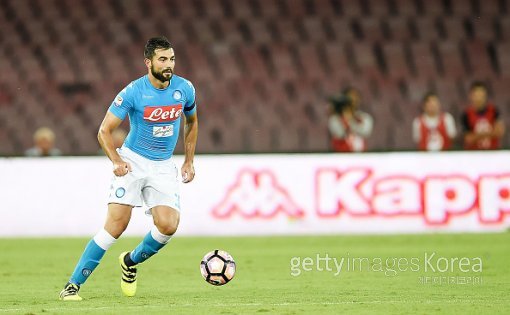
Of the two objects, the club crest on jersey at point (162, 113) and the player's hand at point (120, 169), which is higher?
the club crest on jersey at point (162, 113)

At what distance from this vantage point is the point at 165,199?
24.7 ft

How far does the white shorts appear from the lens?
7410mm

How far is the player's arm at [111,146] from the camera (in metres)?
7.11

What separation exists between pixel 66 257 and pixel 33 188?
8.26 feet

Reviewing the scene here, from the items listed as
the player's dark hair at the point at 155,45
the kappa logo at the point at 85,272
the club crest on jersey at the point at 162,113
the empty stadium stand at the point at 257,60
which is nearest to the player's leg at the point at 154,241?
the kappa logo at the point at 85,272

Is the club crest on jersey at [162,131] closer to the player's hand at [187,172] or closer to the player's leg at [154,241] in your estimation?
the player's hand at [187,172]

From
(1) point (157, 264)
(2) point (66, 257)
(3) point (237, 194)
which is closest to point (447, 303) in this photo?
(1) point (157, 264)

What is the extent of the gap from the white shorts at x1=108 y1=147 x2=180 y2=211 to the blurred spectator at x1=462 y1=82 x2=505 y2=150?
7.03 meters

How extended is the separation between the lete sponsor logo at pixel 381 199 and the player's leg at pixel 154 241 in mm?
5550

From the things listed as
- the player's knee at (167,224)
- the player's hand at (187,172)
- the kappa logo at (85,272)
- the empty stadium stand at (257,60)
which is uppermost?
the empty stadium stand at (257,60)

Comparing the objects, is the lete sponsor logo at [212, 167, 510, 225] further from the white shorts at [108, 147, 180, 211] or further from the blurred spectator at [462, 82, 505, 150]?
the white shorts at [108, 147, 180, 211]

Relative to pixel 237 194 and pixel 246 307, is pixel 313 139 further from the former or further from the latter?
pixel 246 307

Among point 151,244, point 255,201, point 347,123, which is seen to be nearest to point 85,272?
point 151,244

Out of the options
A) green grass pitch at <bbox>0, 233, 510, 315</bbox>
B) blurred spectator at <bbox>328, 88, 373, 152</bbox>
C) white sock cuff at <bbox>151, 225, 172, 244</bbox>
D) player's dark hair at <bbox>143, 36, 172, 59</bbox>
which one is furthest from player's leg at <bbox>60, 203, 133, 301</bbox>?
blurred spectator at <bbox>328, 88, 373, 152</bbox>
